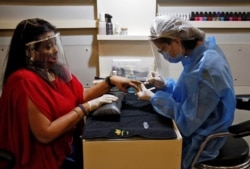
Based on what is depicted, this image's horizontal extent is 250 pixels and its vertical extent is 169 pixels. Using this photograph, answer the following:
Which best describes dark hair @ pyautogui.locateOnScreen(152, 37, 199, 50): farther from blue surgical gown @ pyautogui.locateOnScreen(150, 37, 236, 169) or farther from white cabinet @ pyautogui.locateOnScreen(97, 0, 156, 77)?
white cabinet @ pyautogui.locateOnScreen(97, 0, 156, 77)

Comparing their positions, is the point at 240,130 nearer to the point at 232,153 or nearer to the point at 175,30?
the point at 232,153

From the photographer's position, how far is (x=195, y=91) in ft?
4.23

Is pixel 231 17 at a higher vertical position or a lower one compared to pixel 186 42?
higher

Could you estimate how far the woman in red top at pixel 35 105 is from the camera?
1219 mm

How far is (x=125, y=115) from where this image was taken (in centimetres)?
138

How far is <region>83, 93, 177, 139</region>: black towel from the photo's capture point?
1162mm

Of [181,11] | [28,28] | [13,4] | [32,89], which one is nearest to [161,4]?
[181,11]

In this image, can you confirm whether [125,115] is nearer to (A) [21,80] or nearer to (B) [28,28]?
(A) [21,80]

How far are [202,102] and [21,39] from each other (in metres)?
0.93

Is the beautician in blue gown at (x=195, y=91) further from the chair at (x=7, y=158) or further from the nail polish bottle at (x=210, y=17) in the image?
the nail polish bottle at (x=210, y=17)

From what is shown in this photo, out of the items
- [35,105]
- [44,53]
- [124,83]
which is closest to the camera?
[35,105]

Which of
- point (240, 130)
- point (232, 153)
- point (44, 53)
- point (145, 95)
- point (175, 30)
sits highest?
point (175, 30)

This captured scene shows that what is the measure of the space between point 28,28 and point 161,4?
1502 millimetres

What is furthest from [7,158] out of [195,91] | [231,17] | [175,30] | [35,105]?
[231,17]
